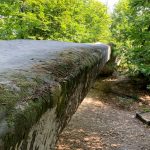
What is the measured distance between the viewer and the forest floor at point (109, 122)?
613 cm

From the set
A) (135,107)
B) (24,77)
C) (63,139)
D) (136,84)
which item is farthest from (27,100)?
(136,84)

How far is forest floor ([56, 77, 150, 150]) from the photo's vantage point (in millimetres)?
6129

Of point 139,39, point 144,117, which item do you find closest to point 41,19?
point 139,39

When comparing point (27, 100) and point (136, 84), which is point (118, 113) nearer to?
point (136, 84)

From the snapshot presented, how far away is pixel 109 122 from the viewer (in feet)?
25.8

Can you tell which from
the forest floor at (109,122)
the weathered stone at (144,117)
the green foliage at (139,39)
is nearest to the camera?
the forest floor at (109,122)

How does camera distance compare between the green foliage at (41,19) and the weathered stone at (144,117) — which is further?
the green foliage at (41,19)

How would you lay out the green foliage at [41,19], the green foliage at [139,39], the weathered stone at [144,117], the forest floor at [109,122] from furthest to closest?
the green foliage at [41,19], the weathered stone at [144,117], the green foliage at [139,39], the forest floor at [109,122]

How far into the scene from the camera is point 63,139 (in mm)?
6094

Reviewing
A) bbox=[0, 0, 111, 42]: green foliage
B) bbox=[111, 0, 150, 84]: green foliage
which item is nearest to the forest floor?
bbox=[111, 0, 150, 84]: green foliage

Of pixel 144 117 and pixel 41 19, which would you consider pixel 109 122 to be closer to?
pixel 144 117

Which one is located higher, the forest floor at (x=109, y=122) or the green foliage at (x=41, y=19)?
the green foliage at (x=41, y=19)

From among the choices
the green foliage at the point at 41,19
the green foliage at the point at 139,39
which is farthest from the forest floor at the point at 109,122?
the green foliage at the point at 41,19

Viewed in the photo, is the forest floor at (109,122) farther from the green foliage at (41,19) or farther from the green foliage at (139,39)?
the green foliage at (41,19)
